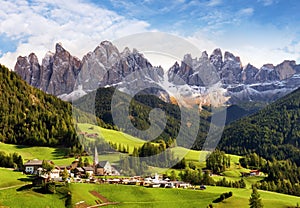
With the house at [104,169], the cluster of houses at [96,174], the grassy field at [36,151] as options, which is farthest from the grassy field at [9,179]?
the grassy field at [36,151]

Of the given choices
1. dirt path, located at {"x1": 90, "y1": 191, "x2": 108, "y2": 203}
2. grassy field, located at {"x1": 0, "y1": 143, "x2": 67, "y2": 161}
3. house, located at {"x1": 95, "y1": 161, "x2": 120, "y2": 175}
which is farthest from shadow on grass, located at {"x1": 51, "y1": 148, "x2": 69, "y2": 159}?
dirt path, located at {"x1": 90, "y1": 191, "x2": 108, "y2": 203}

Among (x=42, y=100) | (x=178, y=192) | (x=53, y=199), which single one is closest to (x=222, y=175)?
(x=178, y=192)

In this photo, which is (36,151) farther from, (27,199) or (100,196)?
(27,199)

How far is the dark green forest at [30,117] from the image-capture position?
144 m

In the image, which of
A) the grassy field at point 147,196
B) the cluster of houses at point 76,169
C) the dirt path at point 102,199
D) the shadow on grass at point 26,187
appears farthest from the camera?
the cluster of houses at point 76,169

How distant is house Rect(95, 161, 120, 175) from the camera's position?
112438mm

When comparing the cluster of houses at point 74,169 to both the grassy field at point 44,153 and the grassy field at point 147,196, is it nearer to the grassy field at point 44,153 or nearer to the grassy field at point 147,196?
the grassy field at point 44,153

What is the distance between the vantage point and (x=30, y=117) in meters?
160

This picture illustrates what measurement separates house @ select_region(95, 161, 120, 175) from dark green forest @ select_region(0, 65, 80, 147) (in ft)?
82.9

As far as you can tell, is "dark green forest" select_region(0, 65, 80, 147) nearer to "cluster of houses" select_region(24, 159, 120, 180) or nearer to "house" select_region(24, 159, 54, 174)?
"cluster of houses" select_region(24, 159, 120, 180)

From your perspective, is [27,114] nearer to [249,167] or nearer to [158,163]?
[158,163]

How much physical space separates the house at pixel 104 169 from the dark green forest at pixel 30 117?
995 inches

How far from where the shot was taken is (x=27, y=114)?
16462 centimetres

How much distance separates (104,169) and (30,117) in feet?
193
